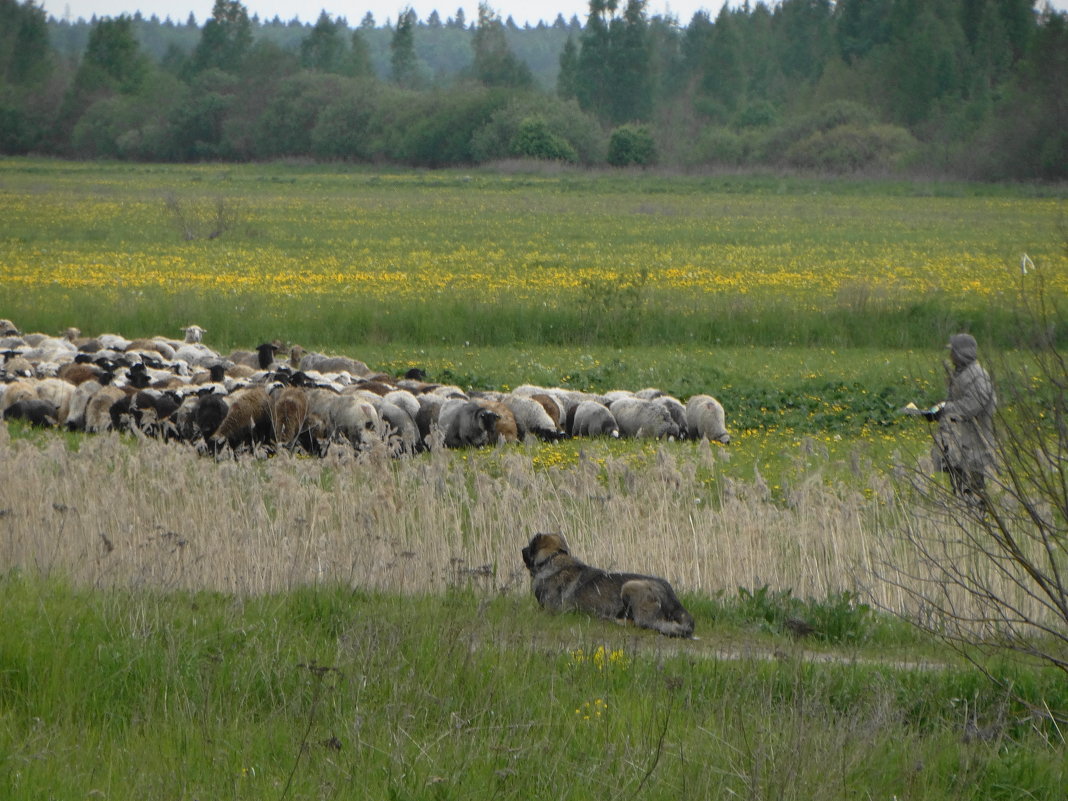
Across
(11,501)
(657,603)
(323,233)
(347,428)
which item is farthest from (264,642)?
(323,233)

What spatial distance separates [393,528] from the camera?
31.3ft

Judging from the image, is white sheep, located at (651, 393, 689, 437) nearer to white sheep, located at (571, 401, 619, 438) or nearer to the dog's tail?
white sheep, located at (571, 401, 619, 438)

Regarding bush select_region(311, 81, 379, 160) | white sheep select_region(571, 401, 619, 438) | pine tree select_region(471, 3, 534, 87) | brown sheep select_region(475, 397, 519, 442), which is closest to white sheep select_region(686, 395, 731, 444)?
white sheep select_region(571, 401, 619, 438)

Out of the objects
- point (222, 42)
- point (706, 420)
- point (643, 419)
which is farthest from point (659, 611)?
point (222, 42)

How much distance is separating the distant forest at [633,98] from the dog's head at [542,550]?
239 feet

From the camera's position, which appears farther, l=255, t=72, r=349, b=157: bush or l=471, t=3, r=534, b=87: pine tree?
l=471, t=3, r=534, b=87: pine tree

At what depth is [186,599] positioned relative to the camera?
7.41 meters

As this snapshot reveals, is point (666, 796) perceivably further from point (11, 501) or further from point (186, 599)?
point (11, 501)

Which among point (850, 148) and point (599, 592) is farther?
point (850, 148)

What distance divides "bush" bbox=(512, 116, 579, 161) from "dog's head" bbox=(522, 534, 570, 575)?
86043 millimetres

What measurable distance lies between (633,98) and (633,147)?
36.1 m

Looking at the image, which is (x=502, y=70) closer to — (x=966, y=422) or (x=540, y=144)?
(x=540, y=144)

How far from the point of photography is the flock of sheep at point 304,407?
14.3 metres

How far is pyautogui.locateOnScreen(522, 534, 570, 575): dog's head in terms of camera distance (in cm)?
835
